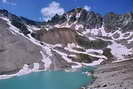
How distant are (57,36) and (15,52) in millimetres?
58980

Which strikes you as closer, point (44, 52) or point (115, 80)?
point (115, 80)

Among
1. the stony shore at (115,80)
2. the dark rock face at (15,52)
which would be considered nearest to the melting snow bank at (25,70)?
the dark rock face at (15,52)

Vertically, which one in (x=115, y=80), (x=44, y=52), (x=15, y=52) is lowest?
(x=115, y=80)

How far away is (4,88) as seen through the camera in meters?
81.4

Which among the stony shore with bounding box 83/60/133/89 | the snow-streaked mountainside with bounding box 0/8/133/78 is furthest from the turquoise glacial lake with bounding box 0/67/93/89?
the snow-streaked mountainside with bounding box 0/8/133/78

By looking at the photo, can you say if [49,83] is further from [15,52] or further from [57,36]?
[57,36]

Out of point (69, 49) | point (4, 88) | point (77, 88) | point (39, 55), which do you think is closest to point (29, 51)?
point (39, 55)

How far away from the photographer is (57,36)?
192250mm

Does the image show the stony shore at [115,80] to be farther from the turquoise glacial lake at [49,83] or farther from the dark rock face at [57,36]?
the dark rock face at [57,36]

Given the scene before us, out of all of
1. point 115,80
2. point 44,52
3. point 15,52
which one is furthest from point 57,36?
point 115,80

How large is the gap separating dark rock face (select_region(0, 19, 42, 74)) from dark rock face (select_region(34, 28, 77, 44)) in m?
33.0

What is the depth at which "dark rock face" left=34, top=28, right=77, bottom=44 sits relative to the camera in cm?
18862

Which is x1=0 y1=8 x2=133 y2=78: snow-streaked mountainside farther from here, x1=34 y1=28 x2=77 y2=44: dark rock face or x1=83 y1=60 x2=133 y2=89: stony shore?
x1=83 y1=60 x2=133 y2=89: stony shore

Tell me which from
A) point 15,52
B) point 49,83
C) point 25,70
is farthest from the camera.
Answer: point 15,52
